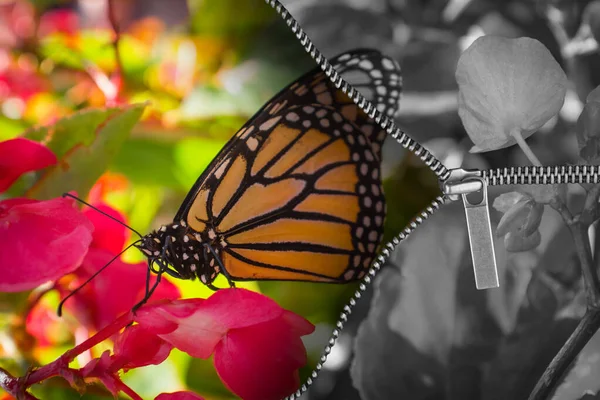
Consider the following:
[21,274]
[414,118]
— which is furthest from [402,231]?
[21,274]

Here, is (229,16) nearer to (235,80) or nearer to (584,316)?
(235,80)

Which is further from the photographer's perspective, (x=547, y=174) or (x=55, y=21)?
(x=55, y=21)

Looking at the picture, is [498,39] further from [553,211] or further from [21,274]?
[21,274]

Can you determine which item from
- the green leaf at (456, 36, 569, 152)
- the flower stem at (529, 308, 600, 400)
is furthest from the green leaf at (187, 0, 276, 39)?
the flower stem at (529, 308, 600, 400)

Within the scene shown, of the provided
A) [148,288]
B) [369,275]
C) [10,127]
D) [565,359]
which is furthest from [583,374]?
[10,127]

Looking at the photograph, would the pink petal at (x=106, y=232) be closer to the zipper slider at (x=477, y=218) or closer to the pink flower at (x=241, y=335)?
the pink flower at (x=241, y=335)
